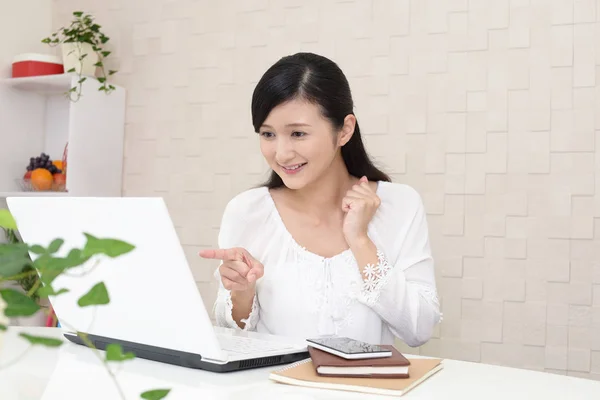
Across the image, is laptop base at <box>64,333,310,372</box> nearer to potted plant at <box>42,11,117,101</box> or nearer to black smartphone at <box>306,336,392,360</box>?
black smartphone at <box>306,336,392,360</box>

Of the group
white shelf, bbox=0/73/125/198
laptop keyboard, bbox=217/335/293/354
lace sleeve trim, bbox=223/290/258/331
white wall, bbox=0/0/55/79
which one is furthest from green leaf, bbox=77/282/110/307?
white wall, bbox=0/0/55/79

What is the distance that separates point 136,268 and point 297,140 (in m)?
0.86

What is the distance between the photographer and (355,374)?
3.64 ft

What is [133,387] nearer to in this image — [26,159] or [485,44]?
[485,44]

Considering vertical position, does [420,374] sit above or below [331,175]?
below

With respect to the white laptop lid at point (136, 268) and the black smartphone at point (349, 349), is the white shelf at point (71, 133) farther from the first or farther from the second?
the black smartphone at point (349, 349)

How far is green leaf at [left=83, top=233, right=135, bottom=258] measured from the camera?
332 millimetres

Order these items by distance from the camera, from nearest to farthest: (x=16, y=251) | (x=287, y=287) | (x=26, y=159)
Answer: (x=16, y=251) → (x=287, y=287) → (x=26, y=159)

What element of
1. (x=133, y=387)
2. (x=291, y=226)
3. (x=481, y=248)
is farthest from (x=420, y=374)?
(x=481, y=248)

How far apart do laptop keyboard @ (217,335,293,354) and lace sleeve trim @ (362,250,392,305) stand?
408mm

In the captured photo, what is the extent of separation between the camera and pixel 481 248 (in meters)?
2.54

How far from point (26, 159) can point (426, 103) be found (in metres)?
1.90

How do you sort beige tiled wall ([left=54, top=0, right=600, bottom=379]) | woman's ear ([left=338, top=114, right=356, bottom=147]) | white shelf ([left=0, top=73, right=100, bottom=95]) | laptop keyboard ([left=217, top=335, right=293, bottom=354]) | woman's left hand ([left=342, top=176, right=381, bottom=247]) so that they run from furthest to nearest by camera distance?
white shelf ([left=0, top=73, right=100, bottom=95]), beige tiled wall ([left=54, top=0, right=600, bottom=379]), woman's ear ([left=338, top=114, right=356, bottom=147]), woman's left hand ([left=342, top=176, right=381, bottom=247]), laptop keyboard ([left=217, top=335, right=293, bottom=354])

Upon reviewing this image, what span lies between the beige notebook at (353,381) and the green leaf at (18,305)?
79cm
